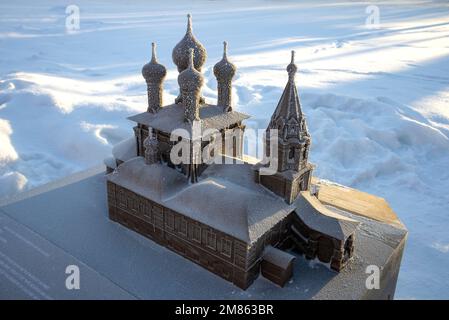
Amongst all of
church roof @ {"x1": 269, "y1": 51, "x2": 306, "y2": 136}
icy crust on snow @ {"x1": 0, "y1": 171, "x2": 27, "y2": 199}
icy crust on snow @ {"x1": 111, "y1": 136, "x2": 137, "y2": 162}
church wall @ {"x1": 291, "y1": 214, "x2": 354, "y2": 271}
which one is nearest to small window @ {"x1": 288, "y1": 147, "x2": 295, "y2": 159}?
church roof @ {"x1": 269, "y1": 51, "x2": 306, "y2": 136}

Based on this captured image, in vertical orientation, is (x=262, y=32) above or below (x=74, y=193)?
above

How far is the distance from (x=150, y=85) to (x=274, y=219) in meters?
7.49

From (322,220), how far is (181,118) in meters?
6.36

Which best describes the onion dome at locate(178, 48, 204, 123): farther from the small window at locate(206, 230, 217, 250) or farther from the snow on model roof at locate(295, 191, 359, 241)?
the snow on model roof at locate(295, 191, 359, 241)

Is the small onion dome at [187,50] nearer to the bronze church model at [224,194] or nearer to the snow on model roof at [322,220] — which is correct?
the bronze church model at [224,194]

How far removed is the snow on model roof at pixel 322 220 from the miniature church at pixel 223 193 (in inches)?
1.3

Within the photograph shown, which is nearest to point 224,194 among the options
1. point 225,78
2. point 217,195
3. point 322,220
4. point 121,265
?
point 217,195

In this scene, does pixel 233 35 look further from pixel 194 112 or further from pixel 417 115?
pixel 194 112

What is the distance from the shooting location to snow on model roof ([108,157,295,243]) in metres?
12.9

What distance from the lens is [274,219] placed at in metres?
13.2

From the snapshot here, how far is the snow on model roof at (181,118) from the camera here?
48.7ft

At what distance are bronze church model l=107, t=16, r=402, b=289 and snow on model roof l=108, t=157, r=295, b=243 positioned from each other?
0.12 ft

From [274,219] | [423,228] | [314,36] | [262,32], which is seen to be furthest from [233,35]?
[274,219]
